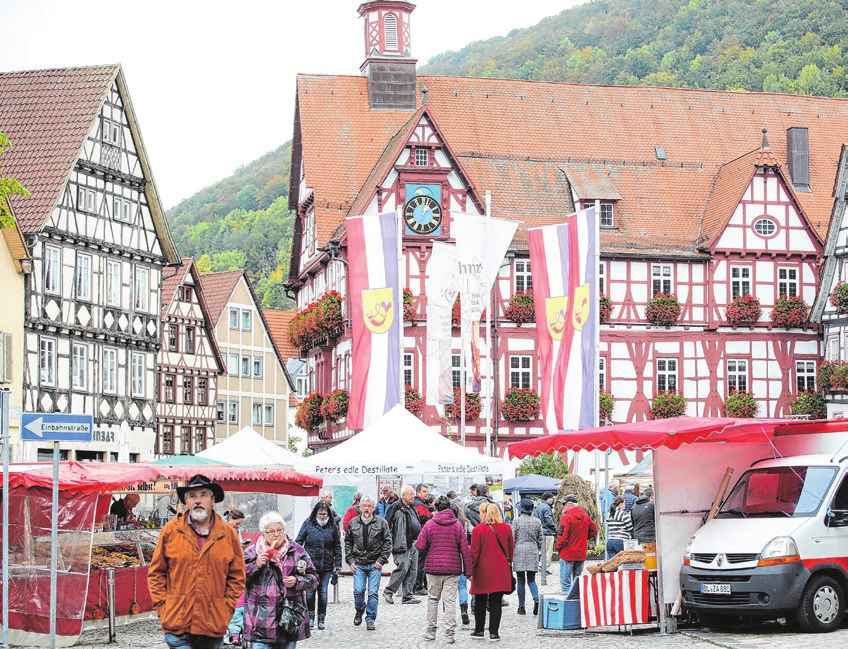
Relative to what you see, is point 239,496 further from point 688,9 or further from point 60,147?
point 688,9

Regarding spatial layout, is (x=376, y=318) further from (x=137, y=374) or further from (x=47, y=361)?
(x=137, y=374)

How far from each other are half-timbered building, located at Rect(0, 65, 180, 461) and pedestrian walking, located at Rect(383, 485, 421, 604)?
15.8 metres

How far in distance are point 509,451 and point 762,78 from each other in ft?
288

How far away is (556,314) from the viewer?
3150 cm

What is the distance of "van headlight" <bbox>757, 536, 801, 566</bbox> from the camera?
16.8 meters

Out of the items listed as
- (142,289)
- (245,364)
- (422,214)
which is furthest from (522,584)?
(245,364)

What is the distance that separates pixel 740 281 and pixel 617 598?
32.3m

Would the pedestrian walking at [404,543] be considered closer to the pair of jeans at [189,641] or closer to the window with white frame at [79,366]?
the pair of jeans at [189,641]

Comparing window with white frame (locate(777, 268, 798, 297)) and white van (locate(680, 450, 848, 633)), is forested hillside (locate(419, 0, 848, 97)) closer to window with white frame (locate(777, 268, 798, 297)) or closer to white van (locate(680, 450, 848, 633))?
window with white frame (locate(777, 268, 798, 297))

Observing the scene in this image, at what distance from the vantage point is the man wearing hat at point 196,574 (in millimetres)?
10172

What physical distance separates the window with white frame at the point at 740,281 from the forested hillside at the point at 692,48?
47202 mm

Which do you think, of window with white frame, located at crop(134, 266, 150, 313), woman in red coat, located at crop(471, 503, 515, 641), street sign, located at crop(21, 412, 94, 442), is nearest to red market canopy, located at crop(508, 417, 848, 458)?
woman in red coat, located at crop(471, 503, 515, 641)

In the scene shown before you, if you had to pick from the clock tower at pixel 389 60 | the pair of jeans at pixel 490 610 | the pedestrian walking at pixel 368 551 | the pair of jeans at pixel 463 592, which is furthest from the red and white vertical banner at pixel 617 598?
the clock tower at pixel 389 60

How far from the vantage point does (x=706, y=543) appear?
17391 mm
